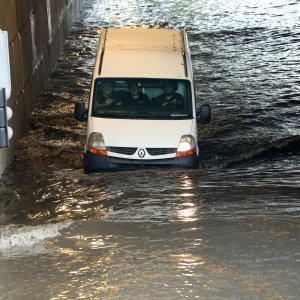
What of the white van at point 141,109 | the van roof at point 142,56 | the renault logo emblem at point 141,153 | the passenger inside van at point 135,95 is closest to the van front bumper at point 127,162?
the white van at point 141,109

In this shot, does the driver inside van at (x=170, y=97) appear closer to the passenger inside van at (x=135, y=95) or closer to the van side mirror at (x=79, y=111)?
the passenger inside van at (x=135, y=95)

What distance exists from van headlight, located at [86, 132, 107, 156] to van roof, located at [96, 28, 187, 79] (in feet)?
4.08

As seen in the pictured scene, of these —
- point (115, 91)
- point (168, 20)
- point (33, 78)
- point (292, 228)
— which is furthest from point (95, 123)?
point (168, 20)

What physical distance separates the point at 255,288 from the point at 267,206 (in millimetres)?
3558

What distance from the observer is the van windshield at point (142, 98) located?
49.2 feet

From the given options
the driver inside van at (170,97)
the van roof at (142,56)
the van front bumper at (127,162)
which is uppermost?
the van roof at (142,56)

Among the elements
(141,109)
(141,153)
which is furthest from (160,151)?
(141,109)

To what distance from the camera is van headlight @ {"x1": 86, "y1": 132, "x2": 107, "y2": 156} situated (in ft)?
47.8

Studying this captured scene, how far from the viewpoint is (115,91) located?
15.2 metres

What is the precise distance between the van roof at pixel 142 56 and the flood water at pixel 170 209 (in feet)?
6.28

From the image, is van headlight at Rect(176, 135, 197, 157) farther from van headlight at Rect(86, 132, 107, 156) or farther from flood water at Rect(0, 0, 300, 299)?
van headlight at Rect(86, 132, 107, 156)

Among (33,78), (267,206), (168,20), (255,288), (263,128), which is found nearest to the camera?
(255,288)

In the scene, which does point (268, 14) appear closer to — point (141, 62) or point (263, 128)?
point (263, 128)

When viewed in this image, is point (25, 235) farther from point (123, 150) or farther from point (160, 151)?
point (160, 151)
